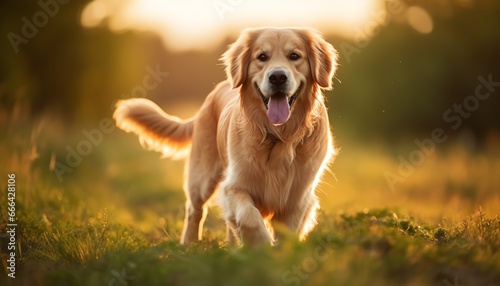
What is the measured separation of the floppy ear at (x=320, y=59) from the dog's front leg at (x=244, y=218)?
3.72ft

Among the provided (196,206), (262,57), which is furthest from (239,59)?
(196,206)

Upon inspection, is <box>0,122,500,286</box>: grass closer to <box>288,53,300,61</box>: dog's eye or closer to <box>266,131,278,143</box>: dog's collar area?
<box>266,131,278,143</box>: dog's collar area

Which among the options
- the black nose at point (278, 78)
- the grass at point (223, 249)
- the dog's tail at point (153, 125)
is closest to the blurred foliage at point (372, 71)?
the grass at point (223, 249)

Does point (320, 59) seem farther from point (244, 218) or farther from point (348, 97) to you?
point (348, 97)

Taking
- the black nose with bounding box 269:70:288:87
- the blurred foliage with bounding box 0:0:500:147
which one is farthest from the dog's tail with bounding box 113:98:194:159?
the blurred foliage with bounding box 0:0:500:147

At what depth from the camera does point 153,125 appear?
23.1 feet

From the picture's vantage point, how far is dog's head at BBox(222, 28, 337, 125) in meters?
4.88

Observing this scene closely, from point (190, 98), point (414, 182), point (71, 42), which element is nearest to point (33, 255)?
point (414, 182)

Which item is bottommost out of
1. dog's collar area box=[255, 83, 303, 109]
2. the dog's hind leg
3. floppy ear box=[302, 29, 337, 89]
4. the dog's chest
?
the dog's hind leg

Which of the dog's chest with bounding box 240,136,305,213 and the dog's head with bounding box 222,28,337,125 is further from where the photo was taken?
the dog's chest with bounding box 240,136,305,213

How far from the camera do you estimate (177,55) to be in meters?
30.9

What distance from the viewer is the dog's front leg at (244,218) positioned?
463 cm

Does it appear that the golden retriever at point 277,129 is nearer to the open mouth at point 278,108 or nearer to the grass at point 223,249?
the open mouth at point 278,108

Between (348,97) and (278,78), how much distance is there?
1135cm
